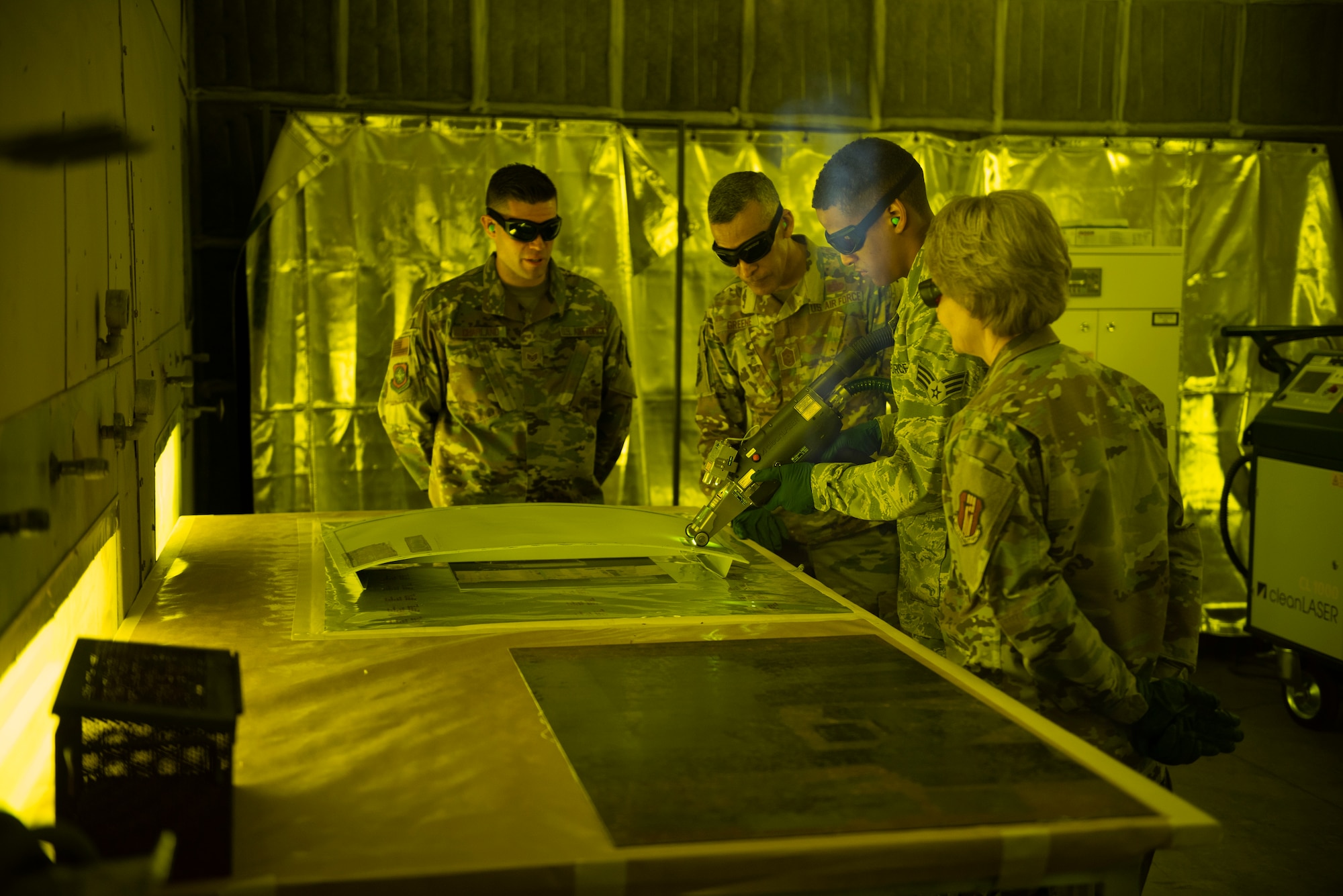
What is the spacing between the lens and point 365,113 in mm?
3848

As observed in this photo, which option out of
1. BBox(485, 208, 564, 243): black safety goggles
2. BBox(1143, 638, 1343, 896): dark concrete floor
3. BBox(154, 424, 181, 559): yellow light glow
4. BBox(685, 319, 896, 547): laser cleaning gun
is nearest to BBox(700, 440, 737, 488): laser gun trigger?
BBox(685, 319, 896, 547): laser cleaning gun

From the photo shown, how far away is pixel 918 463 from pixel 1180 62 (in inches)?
135

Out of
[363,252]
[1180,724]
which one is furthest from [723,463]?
[363,252]

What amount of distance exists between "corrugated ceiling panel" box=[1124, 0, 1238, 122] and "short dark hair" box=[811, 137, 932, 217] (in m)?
2.70

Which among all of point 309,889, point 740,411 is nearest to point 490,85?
point 740,411

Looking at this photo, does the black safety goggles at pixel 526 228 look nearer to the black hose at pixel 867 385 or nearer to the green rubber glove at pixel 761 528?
the green rubber glove at pixel 761 528

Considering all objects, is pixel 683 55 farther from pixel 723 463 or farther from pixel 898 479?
pixel 898 479

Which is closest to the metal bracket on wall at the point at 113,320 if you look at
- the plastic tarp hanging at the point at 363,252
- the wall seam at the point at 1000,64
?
the plastic tarp hanging at the point at 363,252

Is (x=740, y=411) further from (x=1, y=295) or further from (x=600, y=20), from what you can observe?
(x=1, y=295)

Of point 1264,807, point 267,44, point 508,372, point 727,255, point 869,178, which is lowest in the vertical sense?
point 1264,807

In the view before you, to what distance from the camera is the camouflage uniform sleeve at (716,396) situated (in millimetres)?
2879

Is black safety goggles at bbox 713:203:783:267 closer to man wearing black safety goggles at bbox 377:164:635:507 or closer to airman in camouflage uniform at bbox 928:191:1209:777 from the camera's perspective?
man wearing black safety goggles at bbox 377:164:635:507

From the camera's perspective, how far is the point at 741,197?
257 cm

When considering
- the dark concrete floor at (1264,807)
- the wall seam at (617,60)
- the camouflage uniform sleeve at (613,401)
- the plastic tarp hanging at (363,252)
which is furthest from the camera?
the wall seam at (617,60)
